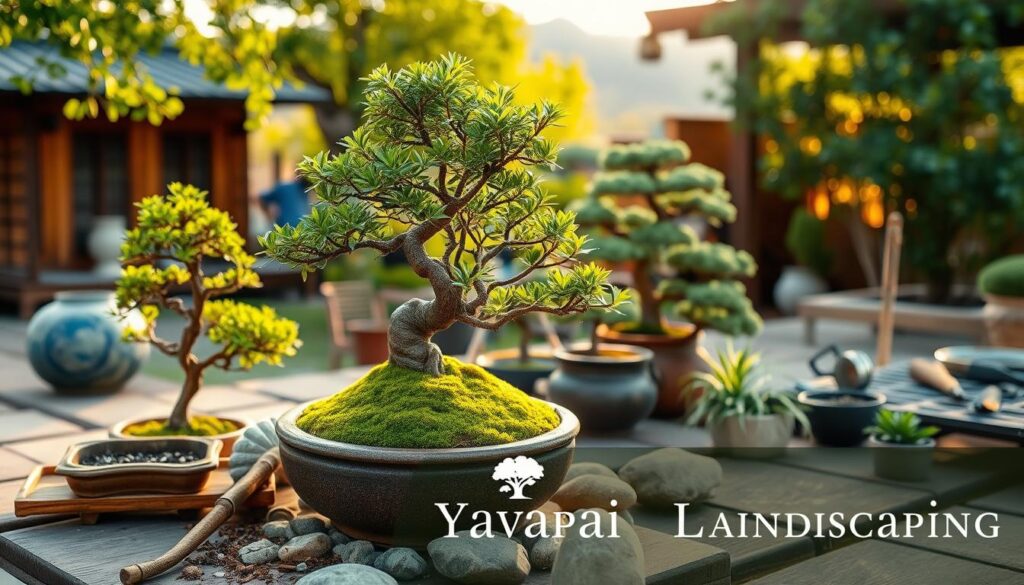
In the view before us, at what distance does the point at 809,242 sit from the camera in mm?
10305

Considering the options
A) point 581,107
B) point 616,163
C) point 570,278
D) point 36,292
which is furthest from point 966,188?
point 581,107

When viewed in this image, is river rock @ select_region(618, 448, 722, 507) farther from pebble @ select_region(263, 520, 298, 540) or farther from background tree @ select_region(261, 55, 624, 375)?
pebble @ select_region(263, 520, 298, 540)

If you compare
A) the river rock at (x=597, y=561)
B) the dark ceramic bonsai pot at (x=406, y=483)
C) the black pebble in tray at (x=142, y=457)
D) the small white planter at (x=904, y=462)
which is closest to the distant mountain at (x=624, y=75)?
the small white planter at (x=904, y=462)

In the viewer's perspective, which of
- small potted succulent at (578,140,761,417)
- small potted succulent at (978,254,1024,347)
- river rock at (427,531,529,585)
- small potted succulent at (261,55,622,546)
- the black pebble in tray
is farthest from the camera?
small potted succulent at (978,254,1024,347)

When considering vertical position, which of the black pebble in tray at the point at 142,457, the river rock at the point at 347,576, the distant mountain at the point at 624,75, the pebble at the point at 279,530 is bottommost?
the pebble at the point at 279,530

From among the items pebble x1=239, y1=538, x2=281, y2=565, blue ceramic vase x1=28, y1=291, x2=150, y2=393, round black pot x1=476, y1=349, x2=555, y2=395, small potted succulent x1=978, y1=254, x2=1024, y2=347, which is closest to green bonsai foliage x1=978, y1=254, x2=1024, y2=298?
small potted succulent x1=978, y1=254, x2=1024, y2=347

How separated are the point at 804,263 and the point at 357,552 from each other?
8257 millimetres

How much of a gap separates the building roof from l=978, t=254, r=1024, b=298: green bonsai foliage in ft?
18.5

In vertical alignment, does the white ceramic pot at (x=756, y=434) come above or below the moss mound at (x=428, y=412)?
below

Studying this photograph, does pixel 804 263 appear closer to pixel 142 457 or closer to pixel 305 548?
pixel 142 457

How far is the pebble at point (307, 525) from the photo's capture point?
9.77ft

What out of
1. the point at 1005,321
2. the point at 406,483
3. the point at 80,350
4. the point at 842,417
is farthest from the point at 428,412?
the point at 1005,321

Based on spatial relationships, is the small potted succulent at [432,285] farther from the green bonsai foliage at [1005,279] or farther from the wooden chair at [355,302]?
the wooden chair at [355,302]

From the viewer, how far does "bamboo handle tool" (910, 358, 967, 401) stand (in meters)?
4.44
